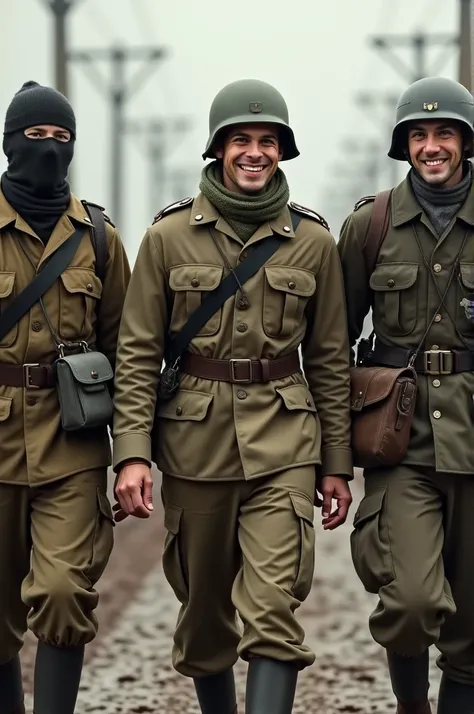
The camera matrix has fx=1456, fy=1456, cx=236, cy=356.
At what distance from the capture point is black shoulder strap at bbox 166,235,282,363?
19.6 feet

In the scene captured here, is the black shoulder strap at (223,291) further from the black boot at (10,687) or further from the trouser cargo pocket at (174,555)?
the black boot at (10,687)

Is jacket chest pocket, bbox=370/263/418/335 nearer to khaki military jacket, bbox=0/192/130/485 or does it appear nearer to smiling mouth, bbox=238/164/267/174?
smiling mouth, bbox=238/164/267/174

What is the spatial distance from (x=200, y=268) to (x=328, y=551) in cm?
585

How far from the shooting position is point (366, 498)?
241 inches

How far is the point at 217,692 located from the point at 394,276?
194 cm

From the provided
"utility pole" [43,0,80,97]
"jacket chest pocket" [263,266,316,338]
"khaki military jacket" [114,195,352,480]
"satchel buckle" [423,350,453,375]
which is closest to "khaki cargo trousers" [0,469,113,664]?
"khaki military jacket" [114,195,352,480]

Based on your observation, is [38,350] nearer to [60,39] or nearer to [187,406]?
[187,406]

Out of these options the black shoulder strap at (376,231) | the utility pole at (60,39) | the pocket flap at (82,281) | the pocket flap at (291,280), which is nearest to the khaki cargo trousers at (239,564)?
the pocket flap at (291,280)

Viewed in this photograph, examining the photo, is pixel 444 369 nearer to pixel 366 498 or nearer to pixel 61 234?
pixel 366 498

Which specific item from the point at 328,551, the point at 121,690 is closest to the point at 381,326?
the point at 121,690

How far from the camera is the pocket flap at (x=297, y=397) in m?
5.96

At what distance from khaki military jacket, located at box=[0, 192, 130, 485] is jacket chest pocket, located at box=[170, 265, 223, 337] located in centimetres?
36

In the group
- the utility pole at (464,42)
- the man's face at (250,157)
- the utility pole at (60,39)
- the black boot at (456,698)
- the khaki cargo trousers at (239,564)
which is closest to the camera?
the khaki cargo trousers at (239,564)

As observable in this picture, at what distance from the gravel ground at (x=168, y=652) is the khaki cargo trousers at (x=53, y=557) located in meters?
1.35
